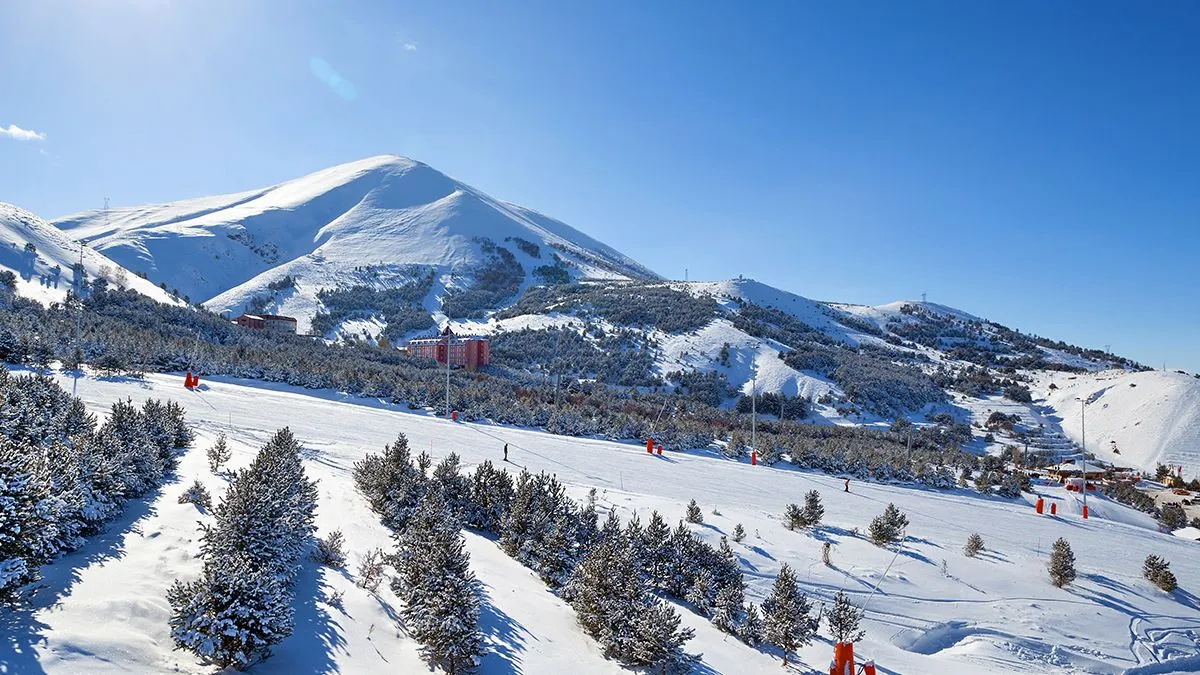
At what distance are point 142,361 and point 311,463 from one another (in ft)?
57.0

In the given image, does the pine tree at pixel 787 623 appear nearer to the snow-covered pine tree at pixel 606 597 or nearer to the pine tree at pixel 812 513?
the snow-covered pine tree at pixel 606 597

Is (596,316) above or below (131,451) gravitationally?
above

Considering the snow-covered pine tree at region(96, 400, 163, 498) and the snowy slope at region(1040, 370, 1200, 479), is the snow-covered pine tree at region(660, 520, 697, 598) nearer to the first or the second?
the snow-covered pine tree at region(96, 400, 163, 498)

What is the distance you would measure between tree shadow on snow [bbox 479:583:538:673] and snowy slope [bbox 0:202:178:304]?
5367 cm

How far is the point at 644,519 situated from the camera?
46.8ft

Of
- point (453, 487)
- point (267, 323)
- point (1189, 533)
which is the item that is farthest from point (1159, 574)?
point (267, 323)

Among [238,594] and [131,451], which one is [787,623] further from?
[131,451]

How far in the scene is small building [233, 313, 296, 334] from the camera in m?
54.0

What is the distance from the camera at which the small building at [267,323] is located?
5403 cm

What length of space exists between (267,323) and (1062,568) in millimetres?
65911

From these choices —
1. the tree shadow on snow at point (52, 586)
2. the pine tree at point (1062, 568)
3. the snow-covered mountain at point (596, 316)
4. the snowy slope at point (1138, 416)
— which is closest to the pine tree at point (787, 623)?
the tree shadow on snow at point (52, 586)

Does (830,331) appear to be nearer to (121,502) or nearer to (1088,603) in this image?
(1088,603)

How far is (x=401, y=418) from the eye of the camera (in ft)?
77.4

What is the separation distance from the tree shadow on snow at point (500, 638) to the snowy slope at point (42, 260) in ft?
176
